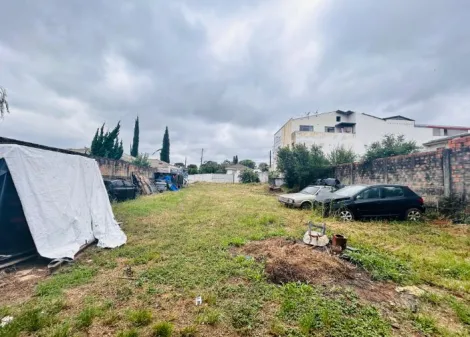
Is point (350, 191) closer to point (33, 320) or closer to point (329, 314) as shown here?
point (329, 314)

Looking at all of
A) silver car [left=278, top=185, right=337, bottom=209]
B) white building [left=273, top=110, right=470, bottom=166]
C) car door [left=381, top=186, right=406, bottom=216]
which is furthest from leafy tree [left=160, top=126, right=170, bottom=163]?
car door [left=381, top=186, right=406, bottom=216]

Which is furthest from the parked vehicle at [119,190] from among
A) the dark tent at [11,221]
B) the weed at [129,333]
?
the weed at [129,333]

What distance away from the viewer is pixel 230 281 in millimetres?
3217

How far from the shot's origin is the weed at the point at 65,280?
2973 mm

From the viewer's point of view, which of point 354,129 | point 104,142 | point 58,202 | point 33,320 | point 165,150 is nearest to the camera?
point 33,320

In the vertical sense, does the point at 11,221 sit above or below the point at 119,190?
below

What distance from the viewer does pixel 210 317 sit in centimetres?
237

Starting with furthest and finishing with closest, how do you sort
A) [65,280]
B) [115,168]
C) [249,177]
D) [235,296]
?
[249,177] < [115,168] < [65,280] < [235,296]

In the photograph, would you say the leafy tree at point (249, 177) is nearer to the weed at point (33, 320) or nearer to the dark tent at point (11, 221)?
the dark tent at point (11, 221)

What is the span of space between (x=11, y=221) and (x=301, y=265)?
16.9ft

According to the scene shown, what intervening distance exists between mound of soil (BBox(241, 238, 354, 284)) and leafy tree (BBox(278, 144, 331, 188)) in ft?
42.7

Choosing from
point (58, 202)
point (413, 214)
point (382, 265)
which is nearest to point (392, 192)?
point (413, 214)

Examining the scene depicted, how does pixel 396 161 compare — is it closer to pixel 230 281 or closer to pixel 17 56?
pixel 230 281

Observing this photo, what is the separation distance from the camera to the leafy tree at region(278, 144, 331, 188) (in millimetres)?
16636
